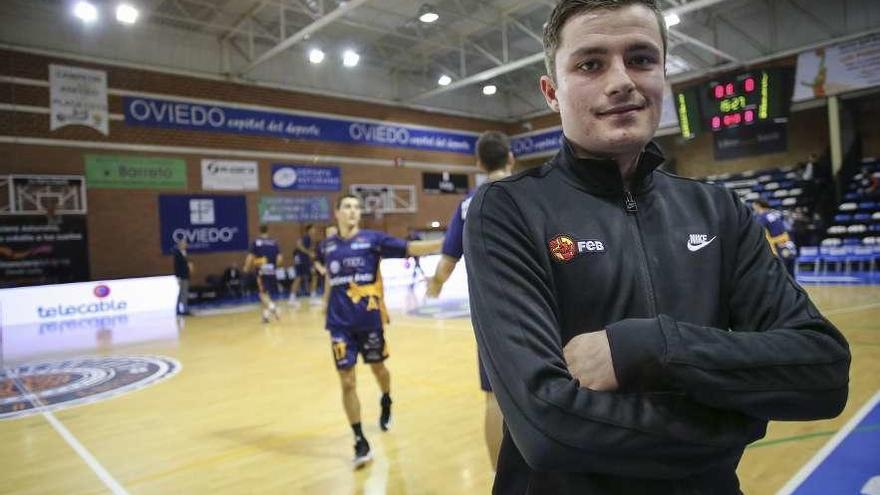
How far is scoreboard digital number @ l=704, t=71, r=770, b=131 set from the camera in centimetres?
1439

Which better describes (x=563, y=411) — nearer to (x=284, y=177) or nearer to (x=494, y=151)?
(x=494, y=151)

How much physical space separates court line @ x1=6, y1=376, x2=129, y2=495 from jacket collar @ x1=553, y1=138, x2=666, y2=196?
12.3 feet

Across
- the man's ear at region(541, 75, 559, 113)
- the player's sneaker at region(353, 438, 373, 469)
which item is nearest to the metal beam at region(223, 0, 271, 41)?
the player's sneaker at region(353, 438, 373, 469)

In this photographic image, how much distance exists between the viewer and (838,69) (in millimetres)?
15688

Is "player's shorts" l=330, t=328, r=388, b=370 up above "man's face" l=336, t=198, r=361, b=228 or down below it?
below

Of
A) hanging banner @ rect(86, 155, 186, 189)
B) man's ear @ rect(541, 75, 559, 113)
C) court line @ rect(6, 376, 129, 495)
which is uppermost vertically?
hanging banner @ rect(86, 155, 186, 189)

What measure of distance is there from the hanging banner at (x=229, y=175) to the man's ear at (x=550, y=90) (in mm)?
16562

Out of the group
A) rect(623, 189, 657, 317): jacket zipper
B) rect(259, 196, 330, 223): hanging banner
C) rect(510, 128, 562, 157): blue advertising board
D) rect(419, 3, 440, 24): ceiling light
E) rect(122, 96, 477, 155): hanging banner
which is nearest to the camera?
rect(623, 189, 657, 317): jacket zipper

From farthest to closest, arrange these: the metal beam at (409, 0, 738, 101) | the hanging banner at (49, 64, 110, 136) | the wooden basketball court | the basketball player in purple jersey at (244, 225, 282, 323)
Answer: the hanging banner at (49, 64, 110, 136), the metal beam at (409, 0, 738, 101), the basketball player in purple jersey at (244, 225, 282, 323), the wooden basketball court

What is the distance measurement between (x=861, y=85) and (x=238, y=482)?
18.3 meters

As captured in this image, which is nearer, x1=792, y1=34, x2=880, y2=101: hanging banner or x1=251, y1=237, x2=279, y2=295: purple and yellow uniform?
x1=251, y1=237, x2=279, y2=295: purple and yellow uniform

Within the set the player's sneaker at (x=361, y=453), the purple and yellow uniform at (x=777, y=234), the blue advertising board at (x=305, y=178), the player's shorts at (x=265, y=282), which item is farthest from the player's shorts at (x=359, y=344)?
the blue advertising board at (x=305, y=178)

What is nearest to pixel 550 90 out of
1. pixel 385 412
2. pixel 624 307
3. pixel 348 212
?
pixel 624 307

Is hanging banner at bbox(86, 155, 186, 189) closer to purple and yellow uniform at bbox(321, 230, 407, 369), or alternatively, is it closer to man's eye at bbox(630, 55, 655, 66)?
purple and yellow uniform at bbox(321, 230, 407, 369)
